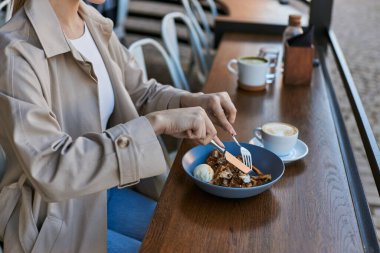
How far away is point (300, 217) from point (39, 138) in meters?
0.58

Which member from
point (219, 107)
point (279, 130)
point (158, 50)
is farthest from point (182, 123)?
point (158, 50)

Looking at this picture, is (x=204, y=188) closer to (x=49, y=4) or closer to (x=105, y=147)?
Answer: (x=105, y=147)

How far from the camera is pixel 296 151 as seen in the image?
55.3 inches

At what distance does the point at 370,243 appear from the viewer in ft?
3.48

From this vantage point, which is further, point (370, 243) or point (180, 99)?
point (180, 99)

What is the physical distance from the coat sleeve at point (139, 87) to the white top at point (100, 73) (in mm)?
120

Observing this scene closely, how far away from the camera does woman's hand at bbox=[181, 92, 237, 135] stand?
4.47ft

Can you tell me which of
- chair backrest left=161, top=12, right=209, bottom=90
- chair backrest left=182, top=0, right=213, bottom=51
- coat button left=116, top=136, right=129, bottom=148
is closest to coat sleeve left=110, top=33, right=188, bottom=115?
coat button left=116, top=136, right=129, bottom=148

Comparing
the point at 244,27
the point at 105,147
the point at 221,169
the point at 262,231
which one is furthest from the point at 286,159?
the point at 244,27

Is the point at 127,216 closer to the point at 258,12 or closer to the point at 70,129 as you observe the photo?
the point at 70,129

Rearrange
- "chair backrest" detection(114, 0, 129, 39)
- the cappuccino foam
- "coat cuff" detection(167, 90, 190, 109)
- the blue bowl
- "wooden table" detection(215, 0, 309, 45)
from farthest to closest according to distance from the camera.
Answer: "chair backrest" detection(114, 0, 129, 39) → "wooden table" detection(215, 0, 309, 45) → "coat cuff" detection(167, 90, 190, 109) → the cappuccino foam → the blue bowl

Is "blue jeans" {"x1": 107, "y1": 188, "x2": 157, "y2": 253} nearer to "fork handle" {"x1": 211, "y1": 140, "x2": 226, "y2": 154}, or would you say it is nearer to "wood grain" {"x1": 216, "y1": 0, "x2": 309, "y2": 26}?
→ "fork handle" {"x1": 211, "y1": 140, "x2": 226, "y2": 154}

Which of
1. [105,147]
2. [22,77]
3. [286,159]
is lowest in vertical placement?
[286,159]

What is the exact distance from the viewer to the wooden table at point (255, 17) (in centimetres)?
290
